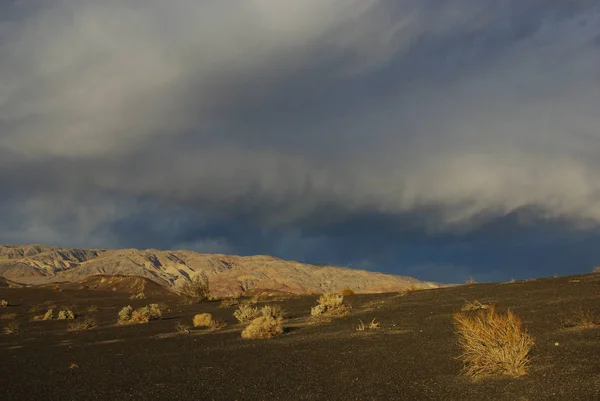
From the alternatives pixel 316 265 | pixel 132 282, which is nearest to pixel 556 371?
pixel 132 282

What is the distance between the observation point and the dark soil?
8.03 meters

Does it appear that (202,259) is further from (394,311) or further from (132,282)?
(394,311)

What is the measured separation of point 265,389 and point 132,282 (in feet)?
207

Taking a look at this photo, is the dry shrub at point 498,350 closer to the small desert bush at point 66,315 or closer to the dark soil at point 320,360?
the dark soil at point 320,360

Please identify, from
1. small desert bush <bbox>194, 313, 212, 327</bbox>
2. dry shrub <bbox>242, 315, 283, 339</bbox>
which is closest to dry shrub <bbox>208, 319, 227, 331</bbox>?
small desert bush <bbox>194, 313, 212, 327</bbox>

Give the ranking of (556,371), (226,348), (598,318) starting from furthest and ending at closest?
(226,348) < (598,318) < (556,371)

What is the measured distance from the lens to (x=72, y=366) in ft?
41.6

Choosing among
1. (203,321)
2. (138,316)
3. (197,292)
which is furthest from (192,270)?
(203,321)

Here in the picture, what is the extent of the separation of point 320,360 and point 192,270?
169 metres

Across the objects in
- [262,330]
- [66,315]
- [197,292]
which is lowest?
[262,330]

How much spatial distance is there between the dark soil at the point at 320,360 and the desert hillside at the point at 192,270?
263ft

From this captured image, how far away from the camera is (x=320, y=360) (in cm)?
1127

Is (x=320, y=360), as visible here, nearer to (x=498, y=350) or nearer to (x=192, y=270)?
(x=498, y=350)

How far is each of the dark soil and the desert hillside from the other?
263 feet
